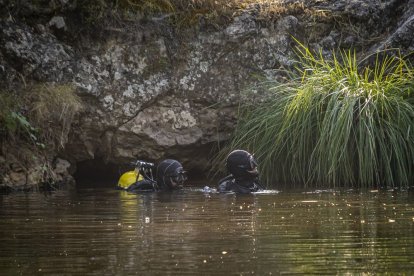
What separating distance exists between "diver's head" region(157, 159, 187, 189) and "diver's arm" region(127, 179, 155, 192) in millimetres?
120

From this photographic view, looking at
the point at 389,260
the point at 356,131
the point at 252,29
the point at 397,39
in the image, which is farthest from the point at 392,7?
the point at 389,260

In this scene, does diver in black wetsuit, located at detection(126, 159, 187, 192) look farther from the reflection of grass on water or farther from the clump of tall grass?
the clump of tall grass

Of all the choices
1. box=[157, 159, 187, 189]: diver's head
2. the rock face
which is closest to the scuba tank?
box=[157, 159, 187, 189]: diver's head

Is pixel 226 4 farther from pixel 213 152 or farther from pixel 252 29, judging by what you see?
pixel 213 152

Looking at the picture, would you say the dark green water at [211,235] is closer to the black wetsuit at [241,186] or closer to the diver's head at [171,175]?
the black wetsuit at [241,186]

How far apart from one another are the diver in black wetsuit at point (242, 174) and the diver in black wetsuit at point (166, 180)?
59 centimetres

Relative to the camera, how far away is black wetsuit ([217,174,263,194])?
10414 millimetres

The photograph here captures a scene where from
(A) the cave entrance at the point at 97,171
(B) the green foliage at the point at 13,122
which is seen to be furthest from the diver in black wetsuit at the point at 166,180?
(A) the cave entrance at the point at 97,171

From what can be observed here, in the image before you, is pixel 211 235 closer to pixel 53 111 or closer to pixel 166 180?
pixel 166 180

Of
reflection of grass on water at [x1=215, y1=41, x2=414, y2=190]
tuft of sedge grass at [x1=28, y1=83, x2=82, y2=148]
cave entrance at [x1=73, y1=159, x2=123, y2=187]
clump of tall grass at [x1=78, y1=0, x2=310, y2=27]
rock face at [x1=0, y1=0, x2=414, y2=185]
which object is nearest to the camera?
reflection of grass on water at [x1=215, y1=41, x2=414, y2=190]

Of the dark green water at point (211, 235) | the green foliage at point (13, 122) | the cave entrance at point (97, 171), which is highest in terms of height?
the green foliage at point (13, 122)

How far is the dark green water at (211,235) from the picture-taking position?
4.97m

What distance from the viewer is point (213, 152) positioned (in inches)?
500

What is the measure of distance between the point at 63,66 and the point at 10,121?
1.37 m
